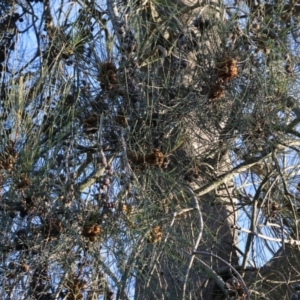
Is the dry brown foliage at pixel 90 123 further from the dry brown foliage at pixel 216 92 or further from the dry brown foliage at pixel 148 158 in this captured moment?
the dry brown foliage at pixel 216 92

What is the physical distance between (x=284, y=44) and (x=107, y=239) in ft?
2.10

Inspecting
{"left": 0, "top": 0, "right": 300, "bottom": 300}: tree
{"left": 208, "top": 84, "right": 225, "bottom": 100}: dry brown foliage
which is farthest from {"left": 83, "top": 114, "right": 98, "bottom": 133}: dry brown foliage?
{"left": 208, "top": 84, "right": 225, "bottom": 100}: dry brown foliage

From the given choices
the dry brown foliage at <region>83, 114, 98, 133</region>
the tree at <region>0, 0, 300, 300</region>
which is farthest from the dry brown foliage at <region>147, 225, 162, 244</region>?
the dry brown foliage at <region>83, 114, 98, 133</region>

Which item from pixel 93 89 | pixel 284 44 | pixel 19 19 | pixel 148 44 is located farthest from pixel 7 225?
pixel 19 19

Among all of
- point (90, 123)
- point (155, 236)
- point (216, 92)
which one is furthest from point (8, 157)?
point (216, 92)

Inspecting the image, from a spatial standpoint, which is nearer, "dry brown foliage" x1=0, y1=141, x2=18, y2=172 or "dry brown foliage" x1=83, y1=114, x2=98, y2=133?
"dry brown foliage" x1=0, y1=141, x2=18, y2=172

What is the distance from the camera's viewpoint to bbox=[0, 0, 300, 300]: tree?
5.96ft

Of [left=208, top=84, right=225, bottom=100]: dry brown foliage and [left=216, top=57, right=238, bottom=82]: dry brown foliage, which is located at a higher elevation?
[left=216, top=57, right=238, bottom=82]: dry brown foliage

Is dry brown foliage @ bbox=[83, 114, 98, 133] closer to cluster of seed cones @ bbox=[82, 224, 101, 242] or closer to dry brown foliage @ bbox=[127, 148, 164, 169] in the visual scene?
dry brown foliage @ bbox=[127, 148, 164, 169]

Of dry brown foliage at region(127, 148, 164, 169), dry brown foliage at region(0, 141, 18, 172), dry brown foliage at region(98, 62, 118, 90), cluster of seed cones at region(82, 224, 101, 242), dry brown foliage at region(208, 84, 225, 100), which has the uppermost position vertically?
dry brown foliage at region(98, 62, 118, 90)

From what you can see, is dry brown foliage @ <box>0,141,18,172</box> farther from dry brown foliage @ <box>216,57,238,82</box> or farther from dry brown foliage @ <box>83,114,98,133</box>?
dry brown foliage @ <box>216,57,238,82</box>

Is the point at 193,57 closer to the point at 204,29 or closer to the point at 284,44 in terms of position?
the point at 204,29

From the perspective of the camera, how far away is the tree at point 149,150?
182 cm

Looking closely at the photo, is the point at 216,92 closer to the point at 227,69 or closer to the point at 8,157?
the point at 227,69
